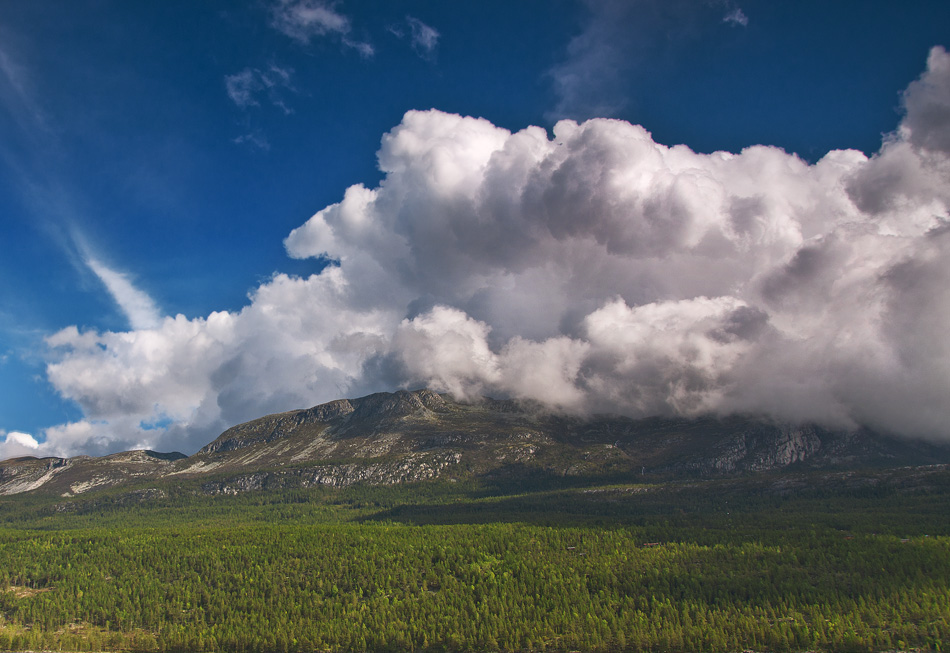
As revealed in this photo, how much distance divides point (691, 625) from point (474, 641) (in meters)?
65.9

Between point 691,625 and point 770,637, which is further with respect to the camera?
point 691,625

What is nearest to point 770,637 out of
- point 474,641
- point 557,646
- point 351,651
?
point 557,646

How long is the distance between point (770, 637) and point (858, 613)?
104ft

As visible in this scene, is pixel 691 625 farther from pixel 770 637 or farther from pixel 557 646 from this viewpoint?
pixel 557 646

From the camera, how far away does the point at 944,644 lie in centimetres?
17112

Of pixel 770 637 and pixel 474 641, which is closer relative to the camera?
pixel 770 637

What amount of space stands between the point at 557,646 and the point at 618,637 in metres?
Answer: 18.2

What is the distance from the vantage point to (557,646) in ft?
635

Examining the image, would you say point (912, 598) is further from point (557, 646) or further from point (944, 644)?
point (557, 646)

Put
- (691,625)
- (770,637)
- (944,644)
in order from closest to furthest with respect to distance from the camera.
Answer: (944,644) → (770,637) → (691,625)

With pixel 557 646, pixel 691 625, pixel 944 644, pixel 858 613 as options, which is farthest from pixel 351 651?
pixel 944 644

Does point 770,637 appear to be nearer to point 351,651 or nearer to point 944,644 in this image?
point 944,644

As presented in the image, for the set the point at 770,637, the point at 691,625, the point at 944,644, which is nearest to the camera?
the point at 944,644

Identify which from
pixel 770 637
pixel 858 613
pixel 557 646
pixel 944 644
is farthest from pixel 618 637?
pixel 944 644
